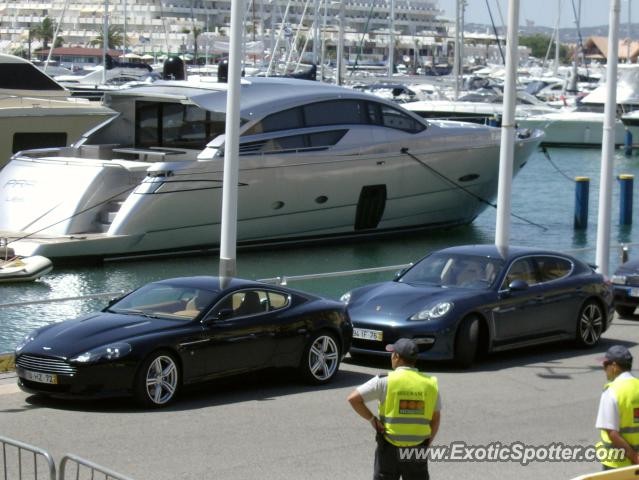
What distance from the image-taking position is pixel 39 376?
11.5 metres

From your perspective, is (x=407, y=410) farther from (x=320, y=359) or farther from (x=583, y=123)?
(x=583, y=123)

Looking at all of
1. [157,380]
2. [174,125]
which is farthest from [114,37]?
[157,380]

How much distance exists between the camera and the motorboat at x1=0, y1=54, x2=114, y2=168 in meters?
31.4

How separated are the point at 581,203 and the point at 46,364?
2445 centimetres

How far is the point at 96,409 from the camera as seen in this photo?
11.6 m

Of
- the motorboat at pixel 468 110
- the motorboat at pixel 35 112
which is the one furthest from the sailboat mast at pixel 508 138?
the motorboat at pixel 468 110

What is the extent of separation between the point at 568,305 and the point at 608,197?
4.01 meters

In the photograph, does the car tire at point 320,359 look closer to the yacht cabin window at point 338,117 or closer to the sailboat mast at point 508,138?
the sailboat mast at point 508,138

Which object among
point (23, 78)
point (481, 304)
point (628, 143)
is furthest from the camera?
point (628, 143)

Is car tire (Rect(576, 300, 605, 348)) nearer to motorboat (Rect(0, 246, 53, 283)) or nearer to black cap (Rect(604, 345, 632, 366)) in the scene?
black cap (Rect(604, 345, 632, 366))

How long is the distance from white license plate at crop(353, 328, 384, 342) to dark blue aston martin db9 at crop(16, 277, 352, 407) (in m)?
0.61

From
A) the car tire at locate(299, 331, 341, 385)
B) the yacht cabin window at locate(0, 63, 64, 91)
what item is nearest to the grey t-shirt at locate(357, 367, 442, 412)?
the car tire at locate(299, 331, 341, 385)

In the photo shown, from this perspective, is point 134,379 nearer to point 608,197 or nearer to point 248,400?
point 248,400

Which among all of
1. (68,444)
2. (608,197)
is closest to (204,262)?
(608,197)
